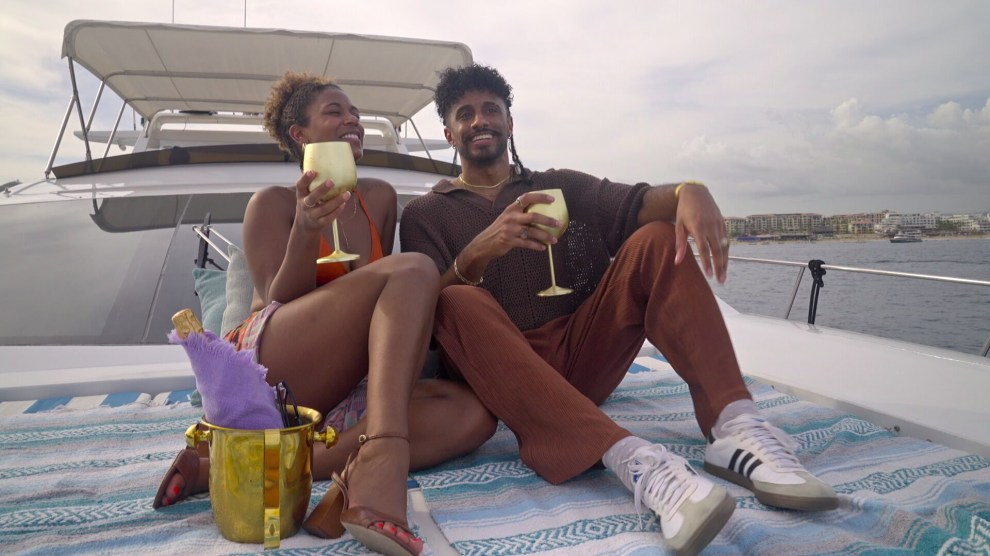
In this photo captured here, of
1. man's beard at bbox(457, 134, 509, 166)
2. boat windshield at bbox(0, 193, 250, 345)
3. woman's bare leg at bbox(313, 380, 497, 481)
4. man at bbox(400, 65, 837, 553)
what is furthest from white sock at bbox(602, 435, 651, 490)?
boat windshield at bbox(0, 193, 250, 345)

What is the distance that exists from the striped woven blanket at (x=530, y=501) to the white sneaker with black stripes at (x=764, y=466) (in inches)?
1.1

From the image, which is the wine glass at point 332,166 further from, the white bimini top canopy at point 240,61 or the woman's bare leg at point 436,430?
the white bimini top canopy at point 240,61

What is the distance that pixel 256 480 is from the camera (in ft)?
3.78

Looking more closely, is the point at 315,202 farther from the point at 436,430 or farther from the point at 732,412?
the point at 732,412

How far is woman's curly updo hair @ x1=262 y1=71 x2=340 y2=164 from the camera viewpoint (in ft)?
6.96

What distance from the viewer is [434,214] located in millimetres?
2188

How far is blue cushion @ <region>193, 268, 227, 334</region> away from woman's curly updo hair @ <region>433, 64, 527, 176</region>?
3.40ft

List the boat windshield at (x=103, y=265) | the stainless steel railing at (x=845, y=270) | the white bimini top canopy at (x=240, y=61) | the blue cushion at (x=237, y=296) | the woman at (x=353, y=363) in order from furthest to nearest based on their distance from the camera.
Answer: the white bimini top canopy at (x=240, y=61)
the boat windshield at (x=103, y=265)
the stainless steel railing at (x=845, y=270)
the blue cushion at (x=237, y=296)
the woman at (x=353, y=363)

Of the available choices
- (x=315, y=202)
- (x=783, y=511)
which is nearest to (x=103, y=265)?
(x=315, y=202)

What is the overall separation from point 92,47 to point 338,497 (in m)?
3.80

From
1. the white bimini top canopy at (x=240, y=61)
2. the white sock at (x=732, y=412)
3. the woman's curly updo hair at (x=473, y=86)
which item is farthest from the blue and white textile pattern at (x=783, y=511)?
the white bimini top canopy at (x=240, y=61)

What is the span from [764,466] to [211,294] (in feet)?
6.65

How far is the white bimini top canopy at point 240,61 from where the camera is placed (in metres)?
3.90

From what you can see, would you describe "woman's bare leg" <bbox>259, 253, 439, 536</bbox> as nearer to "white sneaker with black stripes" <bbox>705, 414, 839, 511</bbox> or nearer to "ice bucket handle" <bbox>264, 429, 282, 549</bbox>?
"ice bucket handle" <bbox>264, 429, 282, 549</bbox>
